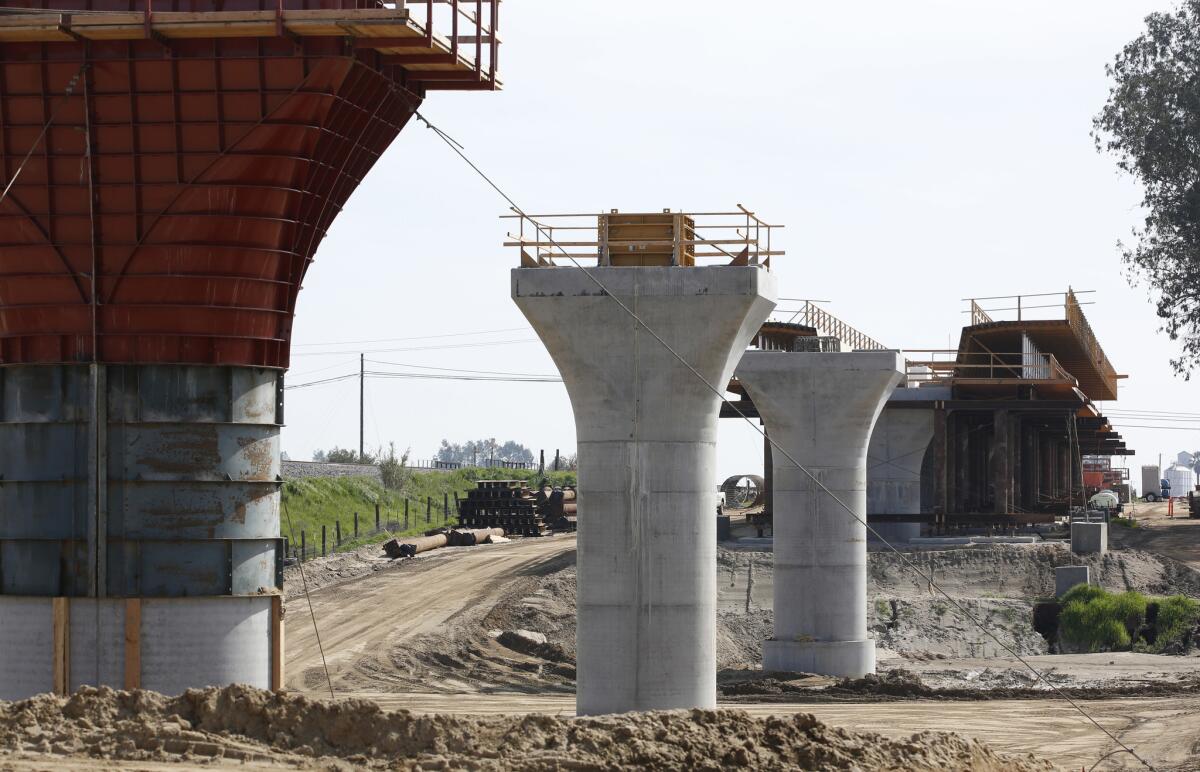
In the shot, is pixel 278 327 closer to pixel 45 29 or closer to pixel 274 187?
pixel 274 187

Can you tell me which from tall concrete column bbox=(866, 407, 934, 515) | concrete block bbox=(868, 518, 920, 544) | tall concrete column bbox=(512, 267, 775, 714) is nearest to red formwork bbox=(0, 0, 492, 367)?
tall concrete column bbox=(512, 267, 775, 714)

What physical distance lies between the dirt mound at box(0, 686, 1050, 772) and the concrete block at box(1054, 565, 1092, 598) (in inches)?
1263

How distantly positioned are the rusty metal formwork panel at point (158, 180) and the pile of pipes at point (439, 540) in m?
32.3

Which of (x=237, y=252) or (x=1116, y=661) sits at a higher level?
(x=237, y=252)

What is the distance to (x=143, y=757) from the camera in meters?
18.0

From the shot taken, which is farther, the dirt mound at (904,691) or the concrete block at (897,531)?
the concrete block at (897,531)

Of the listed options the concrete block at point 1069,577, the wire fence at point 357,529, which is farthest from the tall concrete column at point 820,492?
the wire fence at point 357,529

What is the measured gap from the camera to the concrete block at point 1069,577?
166ft

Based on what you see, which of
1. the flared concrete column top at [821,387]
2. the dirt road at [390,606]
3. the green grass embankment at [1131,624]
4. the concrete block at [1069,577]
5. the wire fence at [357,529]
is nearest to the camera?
the dirt road at [390,606]

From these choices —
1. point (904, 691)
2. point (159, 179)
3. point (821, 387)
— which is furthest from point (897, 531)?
point (159, 179)

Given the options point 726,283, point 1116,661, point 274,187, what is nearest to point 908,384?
point 1116,661

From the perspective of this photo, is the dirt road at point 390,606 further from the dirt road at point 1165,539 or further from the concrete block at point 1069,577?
the dirt road at point 1165,539

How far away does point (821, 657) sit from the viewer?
41094mm

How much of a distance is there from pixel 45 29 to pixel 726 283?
10696 mm
